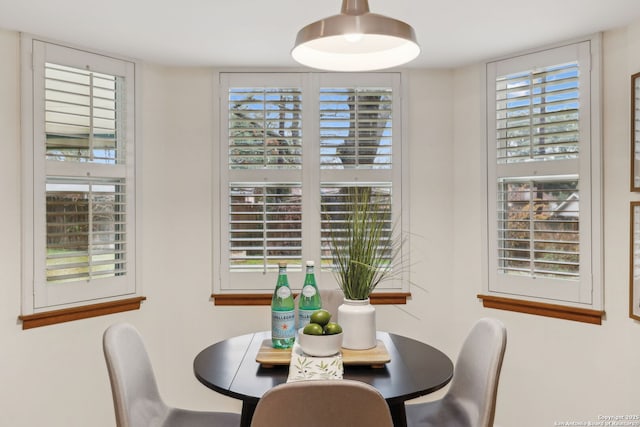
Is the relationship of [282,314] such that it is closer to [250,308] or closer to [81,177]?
[250,308]

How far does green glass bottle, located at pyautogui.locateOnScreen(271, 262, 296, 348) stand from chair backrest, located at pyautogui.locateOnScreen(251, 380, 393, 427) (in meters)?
A: 0.67

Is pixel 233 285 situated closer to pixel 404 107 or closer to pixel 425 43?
pixel 404 107

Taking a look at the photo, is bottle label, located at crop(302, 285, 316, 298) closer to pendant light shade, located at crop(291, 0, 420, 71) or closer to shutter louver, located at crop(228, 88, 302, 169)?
pendant light shade, located at crop(291, 0, 420, 71)

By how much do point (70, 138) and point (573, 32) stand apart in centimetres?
280

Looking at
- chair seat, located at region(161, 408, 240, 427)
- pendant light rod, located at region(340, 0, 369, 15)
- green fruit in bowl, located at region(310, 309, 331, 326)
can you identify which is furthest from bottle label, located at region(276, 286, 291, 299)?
pendant light rod, located at region(340, 0, 369, 15)

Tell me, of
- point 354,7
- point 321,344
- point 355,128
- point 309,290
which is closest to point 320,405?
point 321,344

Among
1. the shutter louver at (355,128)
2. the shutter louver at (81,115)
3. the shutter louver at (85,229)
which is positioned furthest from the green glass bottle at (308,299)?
the shutter louver at (81,115)

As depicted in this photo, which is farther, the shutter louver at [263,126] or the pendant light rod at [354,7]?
the shutter louver at [263,126]

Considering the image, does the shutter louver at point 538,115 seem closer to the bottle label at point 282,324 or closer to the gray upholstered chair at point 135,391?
the bottle label at point 282,324

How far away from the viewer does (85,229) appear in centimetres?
289

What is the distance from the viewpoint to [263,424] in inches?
52.2

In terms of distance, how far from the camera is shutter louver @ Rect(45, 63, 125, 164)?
9.09 ft

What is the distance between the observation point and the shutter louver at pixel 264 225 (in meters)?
3.24

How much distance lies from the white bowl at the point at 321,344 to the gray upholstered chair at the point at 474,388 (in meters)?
0.53
